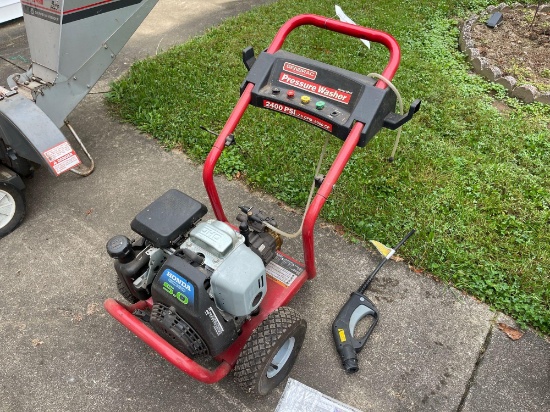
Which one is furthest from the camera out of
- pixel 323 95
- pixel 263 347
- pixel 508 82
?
pixel 508 82

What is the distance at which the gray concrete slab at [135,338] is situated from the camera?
223cm

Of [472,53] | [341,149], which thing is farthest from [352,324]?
[472,53]

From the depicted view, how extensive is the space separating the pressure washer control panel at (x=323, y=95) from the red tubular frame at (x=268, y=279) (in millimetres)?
50

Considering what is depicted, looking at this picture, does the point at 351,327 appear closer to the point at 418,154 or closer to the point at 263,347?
the point at 263,347

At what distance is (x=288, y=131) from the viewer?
3760mm

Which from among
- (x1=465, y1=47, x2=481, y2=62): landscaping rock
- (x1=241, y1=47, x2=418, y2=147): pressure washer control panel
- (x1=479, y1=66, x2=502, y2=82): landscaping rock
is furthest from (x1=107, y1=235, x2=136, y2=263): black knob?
(x1=465, y1=47, x2=481, y2=62): landscaping rock

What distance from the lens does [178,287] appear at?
71.8 inches

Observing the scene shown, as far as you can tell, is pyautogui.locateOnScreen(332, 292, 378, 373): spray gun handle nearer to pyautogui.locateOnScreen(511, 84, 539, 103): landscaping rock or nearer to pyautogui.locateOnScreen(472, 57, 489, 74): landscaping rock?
pyautogui.locateOnScreen(511, 84, 539, 103): landscaping rock

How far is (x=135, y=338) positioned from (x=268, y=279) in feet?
2.60

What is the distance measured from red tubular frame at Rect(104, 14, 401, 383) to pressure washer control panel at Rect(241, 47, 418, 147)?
0.05m

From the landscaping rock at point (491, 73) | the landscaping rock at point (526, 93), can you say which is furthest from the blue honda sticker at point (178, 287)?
the landscaping rock at point (491, 73)

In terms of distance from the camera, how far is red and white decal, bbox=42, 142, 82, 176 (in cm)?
262

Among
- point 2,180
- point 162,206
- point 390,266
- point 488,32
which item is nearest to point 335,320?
point 390,266

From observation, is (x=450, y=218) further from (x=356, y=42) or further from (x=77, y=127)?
(x=77, y=127)
